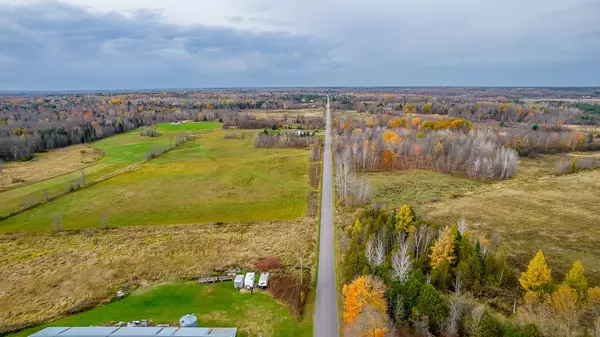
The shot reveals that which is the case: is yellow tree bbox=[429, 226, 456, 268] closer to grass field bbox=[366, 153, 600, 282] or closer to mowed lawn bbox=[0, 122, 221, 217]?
grass field bbox=[366, 153, 600, 282]

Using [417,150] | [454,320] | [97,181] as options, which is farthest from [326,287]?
[417,150]

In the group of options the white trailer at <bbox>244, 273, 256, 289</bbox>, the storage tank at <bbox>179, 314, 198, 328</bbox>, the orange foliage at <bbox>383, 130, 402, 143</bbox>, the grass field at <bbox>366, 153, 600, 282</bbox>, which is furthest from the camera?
the orange foliage at <bbox>383, 130, 402, 143</bbox>

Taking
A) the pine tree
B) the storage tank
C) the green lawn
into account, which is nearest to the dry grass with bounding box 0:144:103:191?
the green lawn

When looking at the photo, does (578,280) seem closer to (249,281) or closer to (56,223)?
(249,281)

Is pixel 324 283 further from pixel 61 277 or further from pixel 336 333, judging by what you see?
pixel 61 277

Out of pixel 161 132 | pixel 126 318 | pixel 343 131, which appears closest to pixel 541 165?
pixel 343 131

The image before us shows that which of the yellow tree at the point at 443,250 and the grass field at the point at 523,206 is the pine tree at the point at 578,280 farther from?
the yellow tree at the point at 443,250
